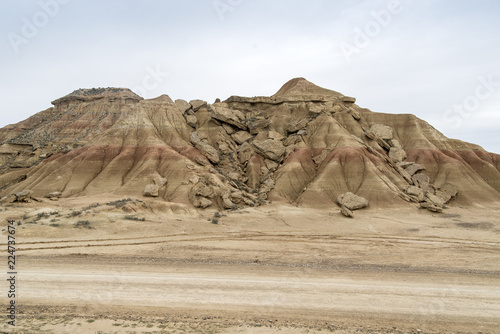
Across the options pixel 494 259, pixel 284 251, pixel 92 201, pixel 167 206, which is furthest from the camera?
pixel 92 201

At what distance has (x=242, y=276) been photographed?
14367 mm

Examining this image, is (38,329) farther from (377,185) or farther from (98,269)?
(377,185)

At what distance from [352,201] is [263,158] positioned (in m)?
16.1

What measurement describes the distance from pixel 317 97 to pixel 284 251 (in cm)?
4197

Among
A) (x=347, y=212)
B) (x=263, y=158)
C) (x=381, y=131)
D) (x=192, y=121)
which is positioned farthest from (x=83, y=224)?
(x=381, y=131)

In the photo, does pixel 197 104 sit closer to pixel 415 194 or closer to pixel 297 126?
pixel 297 126

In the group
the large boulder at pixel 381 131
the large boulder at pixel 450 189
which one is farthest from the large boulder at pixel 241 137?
the large boulder at pixel 450 189

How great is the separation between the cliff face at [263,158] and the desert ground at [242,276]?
10621 millimetres

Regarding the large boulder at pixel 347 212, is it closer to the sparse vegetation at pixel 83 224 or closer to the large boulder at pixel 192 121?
the sparse vegetation at pixel 83 224

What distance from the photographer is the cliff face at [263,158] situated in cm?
3900

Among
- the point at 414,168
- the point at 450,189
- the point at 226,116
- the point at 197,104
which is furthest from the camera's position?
the point at 197,104

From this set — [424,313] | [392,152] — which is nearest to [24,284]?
[424,313]

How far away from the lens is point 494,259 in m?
18.0

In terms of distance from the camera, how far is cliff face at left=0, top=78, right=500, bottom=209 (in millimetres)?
39000
